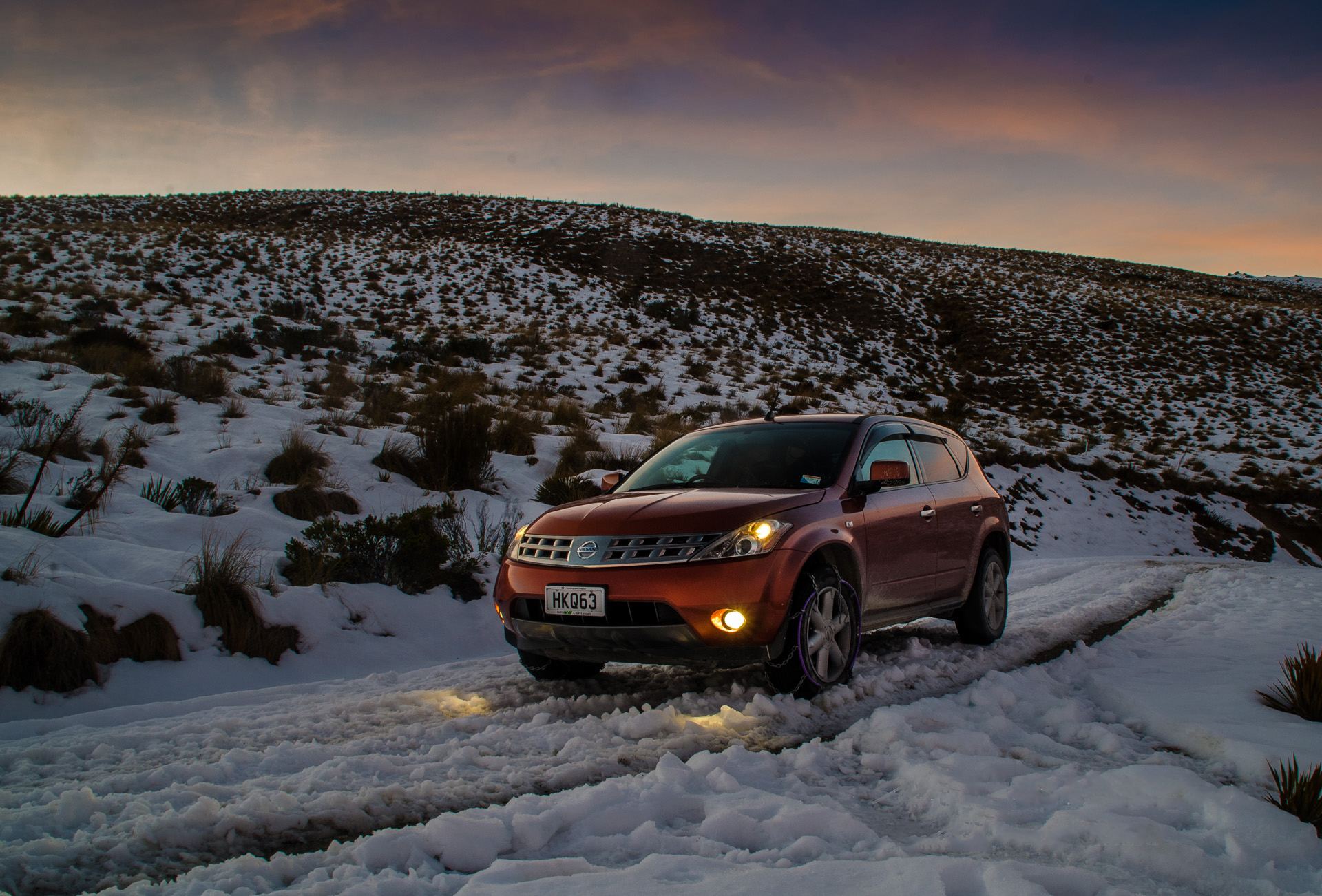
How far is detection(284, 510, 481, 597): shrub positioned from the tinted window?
11.4 ft

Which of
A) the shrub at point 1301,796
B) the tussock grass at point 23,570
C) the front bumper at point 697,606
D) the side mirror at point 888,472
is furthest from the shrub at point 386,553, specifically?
the shrub at point 1301,796

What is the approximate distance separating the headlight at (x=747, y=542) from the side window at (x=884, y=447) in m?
1.09

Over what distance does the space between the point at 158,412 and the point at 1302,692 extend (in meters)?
11.6

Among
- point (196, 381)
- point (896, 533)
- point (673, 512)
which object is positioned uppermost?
point (196, 381)

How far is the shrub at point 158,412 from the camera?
33.7 feet

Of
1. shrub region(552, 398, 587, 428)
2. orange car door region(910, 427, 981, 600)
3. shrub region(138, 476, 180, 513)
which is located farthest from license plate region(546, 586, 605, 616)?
shrub region(552, 398, 587, 428)

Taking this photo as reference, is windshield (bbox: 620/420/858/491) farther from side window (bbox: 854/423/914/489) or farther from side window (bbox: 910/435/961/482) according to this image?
side window (bbox: 910/435/961/482)

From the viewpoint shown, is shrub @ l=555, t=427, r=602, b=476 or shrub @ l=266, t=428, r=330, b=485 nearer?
shrub @ l=266, t=428, r=330, b=485

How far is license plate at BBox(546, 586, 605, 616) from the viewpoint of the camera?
13.6 feet

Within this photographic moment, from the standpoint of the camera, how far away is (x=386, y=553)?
264 inches

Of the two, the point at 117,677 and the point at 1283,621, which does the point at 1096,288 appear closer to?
the point at 1283,621

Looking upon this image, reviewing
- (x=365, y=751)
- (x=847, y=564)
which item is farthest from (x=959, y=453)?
(x=365, y=751)

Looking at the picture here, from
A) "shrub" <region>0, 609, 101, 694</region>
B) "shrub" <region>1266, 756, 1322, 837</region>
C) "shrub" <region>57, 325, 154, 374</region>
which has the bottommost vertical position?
"shrub" <region>0, 609, 101, 694</region>

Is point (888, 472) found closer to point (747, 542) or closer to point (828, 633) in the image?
point (828, 633)
